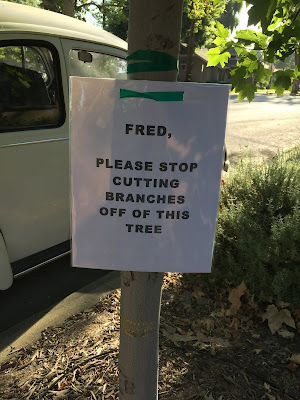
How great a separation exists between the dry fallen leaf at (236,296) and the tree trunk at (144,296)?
1.15 metres

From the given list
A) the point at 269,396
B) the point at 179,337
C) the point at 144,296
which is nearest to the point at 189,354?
the point at 179,337

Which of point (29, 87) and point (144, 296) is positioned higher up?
point (29, 87)

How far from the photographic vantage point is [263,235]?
2523mm

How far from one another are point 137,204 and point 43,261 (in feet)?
6.53

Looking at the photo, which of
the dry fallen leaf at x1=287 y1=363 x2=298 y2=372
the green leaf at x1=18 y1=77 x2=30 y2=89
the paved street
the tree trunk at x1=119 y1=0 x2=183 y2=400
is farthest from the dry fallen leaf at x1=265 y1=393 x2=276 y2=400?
the paved street

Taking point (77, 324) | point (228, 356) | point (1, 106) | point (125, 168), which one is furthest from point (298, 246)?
point (1, 106)

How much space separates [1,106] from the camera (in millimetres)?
2457

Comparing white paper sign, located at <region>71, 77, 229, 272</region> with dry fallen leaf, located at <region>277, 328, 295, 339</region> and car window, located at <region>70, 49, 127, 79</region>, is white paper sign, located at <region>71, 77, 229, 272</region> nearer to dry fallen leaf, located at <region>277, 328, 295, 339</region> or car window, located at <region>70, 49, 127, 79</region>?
dry fallen leaf, located at <region>277, 328, 295, 339</region>

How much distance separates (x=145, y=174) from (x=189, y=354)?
5.02 feet

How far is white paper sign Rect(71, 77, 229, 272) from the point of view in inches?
41.2

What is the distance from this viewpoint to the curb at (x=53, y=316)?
7.62ft

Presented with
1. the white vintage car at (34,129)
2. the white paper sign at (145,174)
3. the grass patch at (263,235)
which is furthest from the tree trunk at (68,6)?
the white paper sign at (145,174)

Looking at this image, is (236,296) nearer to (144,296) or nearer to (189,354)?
(189,354)

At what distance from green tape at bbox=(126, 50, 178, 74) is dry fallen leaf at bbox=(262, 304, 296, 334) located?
2.02 m
